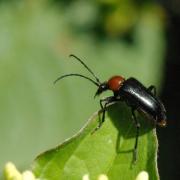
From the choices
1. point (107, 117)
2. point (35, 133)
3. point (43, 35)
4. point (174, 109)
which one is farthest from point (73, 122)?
point (107, 117)

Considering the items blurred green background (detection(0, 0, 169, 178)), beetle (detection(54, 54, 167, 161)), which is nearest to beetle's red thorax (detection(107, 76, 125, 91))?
beetle (detection(54, 54, 167, 161))

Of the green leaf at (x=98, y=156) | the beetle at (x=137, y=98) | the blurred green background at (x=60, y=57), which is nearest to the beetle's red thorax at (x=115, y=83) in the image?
the beetle at (x=137, y=98)

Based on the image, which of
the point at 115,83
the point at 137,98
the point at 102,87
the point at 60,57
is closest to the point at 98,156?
the point at 137,98

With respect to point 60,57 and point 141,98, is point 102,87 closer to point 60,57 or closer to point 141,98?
point 141,98

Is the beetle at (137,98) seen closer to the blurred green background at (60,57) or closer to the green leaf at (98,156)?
the green leaf at (98,156)

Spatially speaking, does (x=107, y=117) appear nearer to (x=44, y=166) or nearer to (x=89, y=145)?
(x=89, y=145)

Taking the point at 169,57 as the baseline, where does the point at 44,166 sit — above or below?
below

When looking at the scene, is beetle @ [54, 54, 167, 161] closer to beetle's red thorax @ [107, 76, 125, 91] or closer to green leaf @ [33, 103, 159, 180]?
beetle's red thorax @ [107, 76, 125, 91]
